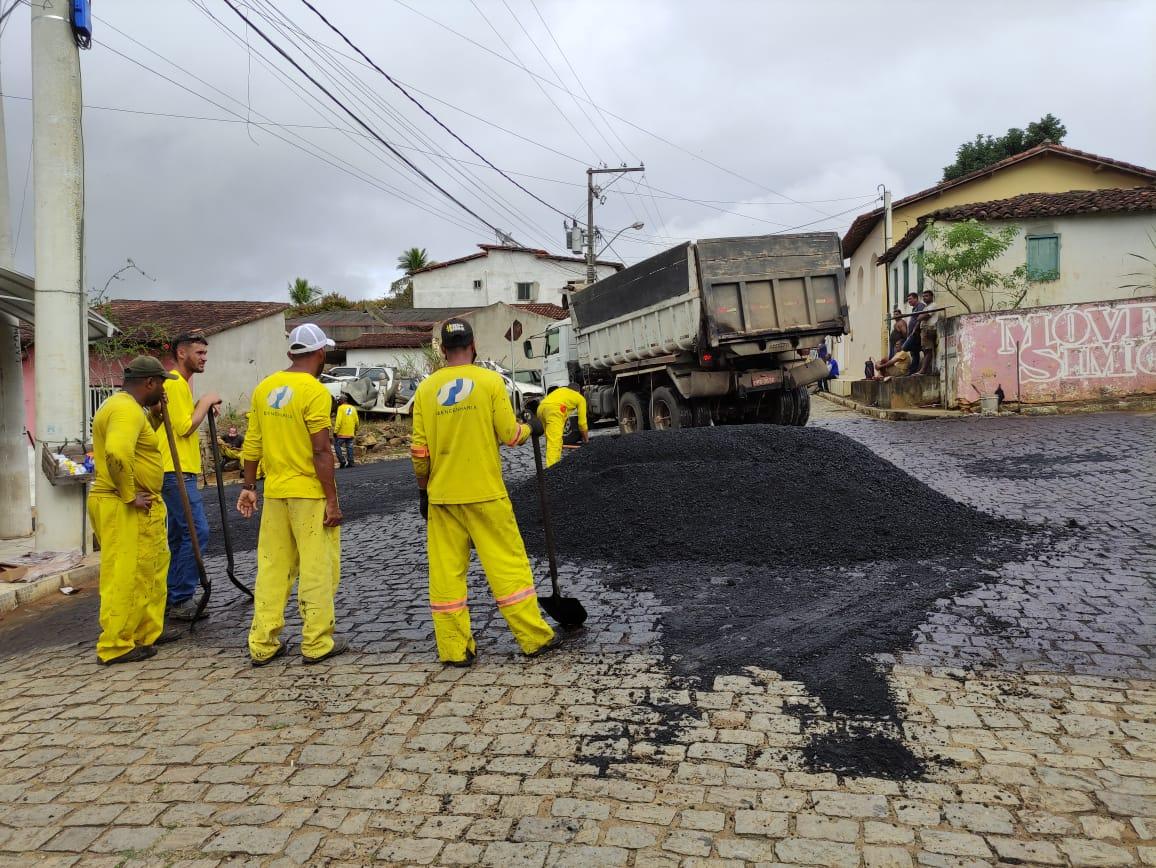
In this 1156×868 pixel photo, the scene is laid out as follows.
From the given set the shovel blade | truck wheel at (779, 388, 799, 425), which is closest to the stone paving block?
the shovel blade

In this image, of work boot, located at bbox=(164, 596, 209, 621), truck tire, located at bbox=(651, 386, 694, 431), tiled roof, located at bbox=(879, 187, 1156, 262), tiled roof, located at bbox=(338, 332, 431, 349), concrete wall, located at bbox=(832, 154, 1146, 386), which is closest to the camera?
work boot, located at bbox=(164, 596, 209, 621)

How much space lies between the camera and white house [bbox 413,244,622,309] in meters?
48.4

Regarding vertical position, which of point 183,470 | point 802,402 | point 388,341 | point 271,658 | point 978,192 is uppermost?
point 978,192

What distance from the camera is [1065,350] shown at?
1675 centimetres

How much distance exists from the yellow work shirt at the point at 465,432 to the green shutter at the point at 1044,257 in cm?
2025

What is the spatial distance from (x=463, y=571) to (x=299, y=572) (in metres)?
0.93

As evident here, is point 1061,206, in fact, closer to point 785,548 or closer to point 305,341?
point 785,548

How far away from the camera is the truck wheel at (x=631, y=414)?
15.0 m

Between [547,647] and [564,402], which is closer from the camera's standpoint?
[547,647]

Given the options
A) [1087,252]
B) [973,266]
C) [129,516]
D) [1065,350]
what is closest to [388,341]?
[973,266]

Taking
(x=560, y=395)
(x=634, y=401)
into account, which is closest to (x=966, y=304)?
(x=634, y=401)

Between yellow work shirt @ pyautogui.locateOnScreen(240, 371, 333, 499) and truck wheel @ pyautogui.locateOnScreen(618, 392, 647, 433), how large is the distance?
10.5 meters

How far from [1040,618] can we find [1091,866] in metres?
2.49

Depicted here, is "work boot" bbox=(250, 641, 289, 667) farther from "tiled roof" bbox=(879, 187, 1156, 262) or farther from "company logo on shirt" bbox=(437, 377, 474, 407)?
"tiled roof" bbox=(879, 187, 1156, 262)
